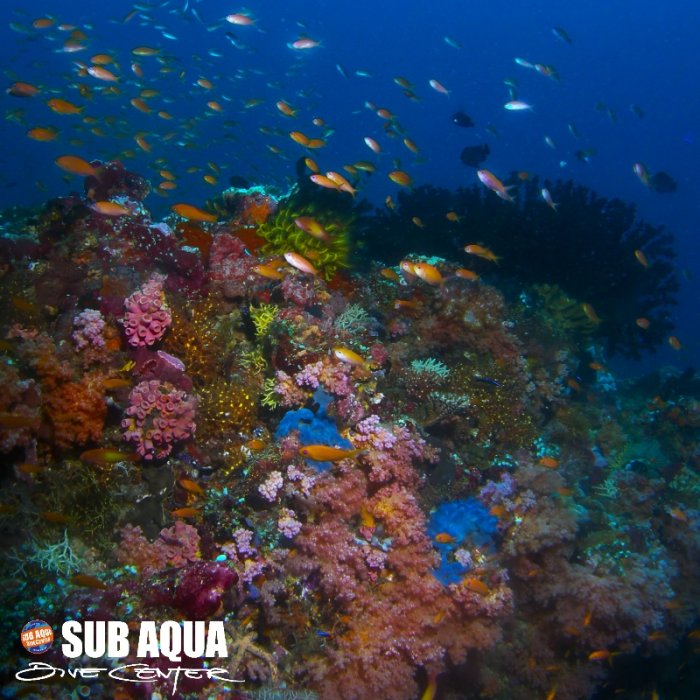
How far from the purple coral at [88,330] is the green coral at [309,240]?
10.4ft

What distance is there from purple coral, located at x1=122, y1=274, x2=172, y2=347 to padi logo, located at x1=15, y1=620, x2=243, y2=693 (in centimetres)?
305

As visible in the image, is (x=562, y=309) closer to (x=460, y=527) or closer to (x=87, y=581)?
(x=460, y=527)

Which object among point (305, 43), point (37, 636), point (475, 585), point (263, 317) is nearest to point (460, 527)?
point (475, 585)

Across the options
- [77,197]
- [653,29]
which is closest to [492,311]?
[77,197]

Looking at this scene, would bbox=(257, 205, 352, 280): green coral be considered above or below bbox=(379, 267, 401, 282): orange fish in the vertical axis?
above

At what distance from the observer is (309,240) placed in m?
8.16

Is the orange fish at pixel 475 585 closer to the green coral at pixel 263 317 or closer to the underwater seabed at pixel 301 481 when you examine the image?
the underwater seabed at pixel 301 481

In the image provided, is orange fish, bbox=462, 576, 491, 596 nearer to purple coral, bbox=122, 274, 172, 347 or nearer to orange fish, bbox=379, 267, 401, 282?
purple coral, bbox=122, 274, 172, 347

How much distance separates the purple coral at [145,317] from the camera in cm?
547

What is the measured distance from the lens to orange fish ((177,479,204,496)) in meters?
4.99

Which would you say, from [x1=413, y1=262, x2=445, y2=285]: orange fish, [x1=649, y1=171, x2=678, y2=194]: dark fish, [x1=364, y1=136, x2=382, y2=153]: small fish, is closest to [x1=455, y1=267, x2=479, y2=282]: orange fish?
[x1=413, y1=262, x2=445, y2=285]: orange fish

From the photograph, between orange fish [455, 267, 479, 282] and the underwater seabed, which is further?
orange fish [455, 267, 479, 282]

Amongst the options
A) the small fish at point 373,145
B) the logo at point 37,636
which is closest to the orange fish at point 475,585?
the logo at point 37,636

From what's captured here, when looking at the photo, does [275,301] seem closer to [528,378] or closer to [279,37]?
[528,378]
